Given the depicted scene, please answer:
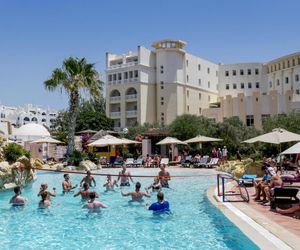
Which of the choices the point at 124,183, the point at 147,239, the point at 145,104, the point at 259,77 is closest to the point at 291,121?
the point at 124,183

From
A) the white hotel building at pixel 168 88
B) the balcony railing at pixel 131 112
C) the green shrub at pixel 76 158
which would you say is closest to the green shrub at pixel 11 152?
the green shrub at pixel 76 158

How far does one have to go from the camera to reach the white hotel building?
61.2 meters

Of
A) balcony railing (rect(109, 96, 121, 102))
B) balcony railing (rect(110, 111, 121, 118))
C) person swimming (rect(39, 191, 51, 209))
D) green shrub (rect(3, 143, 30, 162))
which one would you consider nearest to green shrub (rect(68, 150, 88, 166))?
green shrub (rect(3, 143, 30, 162))

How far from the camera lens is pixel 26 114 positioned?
124875 mm

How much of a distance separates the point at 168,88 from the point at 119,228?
5457cm

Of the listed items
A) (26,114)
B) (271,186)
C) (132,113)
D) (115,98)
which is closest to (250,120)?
(132,113)

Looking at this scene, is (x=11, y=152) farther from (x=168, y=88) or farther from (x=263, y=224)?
(x=168, y=88)

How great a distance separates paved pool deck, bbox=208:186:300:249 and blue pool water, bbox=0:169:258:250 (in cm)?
18

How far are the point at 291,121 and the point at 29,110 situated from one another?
11025cm

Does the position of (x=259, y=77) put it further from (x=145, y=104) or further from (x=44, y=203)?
(x=44, y=203)

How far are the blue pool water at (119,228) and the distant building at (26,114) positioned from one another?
108148 mm

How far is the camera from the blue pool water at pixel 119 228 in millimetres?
8555

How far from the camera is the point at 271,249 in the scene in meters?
6.52

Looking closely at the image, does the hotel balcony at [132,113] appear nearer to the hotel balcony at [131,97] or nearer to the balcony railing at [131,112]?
the balcony railing at [131,112]
